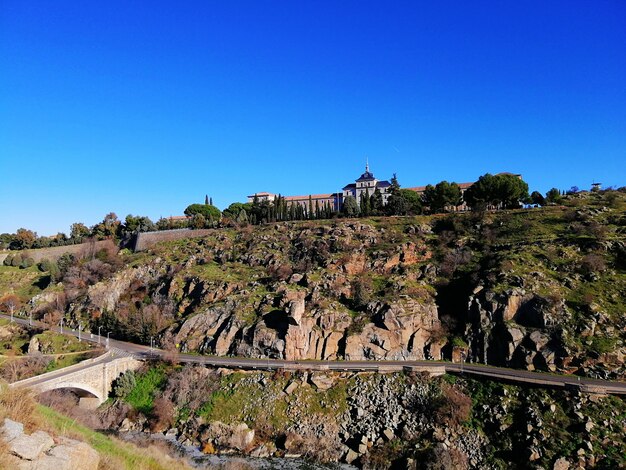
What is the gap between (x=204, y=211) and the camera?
93.3 meters

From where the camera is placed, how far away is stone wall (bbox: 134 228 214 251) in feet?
247

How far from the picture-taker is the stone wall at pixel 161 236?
247 feet

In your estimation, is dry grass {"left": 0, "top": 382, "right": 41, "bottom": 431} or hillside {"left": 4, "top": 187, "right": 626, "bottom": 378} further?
hillside {"left": 4, "top": 187, "right": 626, "bottom": 378}

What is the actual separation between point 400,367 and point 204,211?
66.8 metres

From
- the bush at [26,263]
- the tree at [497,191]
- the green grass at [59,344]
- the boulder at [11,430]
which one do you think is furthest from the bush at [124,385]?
the bush at [26,263]

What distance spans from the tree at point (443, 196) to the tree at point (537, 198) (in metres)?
11.7

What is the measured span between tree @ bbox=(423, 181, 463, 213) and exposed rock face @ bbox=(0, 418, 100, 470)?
220 ft

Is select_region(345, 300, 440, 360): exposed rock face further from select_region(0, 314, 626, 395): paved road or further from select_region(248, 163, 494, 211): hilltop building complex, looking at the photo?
select_region(248, 163, 494, 211): hilltop building complex

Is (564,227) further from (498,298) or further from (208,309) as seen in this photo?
(208,309)

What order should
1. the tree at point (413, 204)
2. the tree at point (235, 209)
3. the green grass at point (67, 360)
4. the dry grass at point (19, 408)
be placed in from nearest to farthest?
the dry grass at point (19, 408) → the green grass at point (67, 360) → the tree at point (413, 204) → the tree at point (235, 209)

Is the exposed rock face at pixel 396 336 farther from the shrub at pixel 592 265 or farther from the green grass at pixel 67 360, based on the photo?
the green grass at pixel 67 360

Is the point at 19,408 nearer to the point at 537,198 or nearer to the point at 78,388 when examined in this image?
the point at 78,388

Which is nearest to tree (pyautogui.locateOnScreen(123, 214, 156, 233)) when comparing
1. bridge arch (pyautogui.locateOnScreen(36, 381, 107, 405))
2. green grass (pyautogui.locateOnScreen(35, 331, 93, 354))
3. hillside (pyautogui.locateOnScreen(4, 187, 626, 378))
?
hillside (pyautogui.locateOnScreen(4, 187, 626, 378))

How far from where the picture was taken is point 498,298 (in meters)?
39.7
